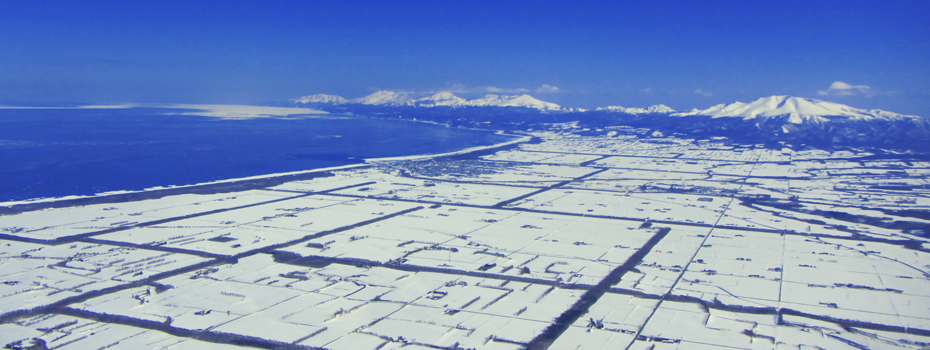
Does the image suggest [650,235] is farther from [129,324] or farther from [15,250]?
[15,250]

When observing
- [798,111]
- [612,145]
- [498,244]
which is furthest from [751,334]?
[798,111]

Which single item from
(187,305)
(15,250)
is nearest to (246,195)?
(15,250)

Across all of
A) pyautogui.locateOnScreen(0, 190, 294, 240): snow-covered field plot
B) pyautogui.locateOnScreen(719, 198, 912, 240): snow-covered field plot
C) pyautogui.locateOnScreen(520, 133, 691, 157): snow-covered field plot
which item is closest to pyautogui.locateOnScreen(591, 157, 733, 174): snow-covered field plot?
pyautogui.locateOnScreen(520, 133, 691, 157): snow-covered field plot

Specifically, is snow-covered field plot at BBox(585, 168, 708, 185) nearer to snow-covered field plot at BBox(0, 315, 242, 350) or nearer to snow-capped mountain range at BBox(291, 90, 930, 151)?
snow-covered field plot at BBox(0, 315, 242, 350)

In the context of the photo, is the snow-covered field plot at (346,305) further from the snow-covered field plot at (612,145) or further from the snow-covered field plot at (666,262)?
the snow-covered field plot at (612,145)

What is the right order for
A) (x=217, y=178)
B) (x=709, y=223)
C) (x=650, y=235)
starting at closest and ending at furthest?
(x=650, y=235), (x=709, y=223), (x=217, y=178)

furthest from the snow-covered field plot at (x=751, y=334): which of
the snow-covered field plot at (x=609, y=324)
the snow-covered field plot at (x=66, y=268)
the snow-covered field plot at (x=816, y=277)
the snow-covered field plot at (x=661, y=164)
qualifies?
the snow-covered field plot at (x=661, y=164)
